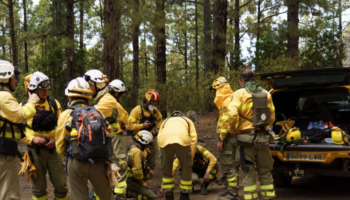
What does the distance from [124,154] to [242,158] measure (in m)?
2.10


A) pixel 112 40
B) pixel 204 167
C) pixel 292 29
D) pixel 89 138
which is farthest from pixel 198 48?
pixel 89 138

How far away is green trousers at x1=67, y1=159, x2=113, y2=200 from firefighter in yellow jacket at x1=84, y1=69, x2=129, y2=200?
1.72 metres

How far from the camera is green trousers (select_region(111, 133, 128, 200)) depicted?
5.99 metres

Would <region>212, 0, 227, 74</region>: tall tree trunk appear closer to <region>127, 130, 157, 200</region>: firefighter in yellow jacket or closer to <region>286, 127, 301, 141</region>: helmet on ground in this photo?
<region>286, 127, 301, 141</region>: helmet on ground

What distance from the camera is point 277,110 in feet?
25.7

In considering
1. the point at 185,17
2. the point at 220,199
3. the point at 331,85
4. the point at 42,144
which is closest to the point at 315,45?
the point at 185,17

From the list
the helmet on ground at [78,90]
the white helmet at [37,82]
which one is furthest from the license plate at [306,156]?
the white helmet at [37,82]

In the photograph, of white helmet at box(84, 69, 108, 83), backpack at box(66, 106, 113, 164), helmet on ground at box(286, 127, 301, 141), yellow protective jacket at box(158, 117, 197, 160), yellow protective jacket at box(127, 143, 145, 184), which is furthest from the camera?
helmet on ground at box(286, 127, 301, 141)

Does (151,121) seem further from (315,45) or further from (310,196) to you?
(315,45)

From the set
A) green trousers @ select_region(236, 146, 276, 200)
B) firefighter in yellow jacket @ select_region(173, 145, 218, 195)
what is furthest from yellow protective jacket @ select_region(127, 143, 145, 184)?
green trousers @ select_region(236, 146, 276, 200)

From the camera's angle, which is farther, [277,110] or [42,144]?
[277,110]

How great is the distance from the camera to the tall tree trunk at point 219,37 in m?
13.0

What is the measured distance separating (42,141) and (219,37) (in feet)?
29.3

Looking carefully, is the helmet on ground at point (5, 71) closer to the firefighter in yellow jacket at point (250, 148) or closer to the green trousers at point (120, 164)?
the green trousers at point (120, 164)
